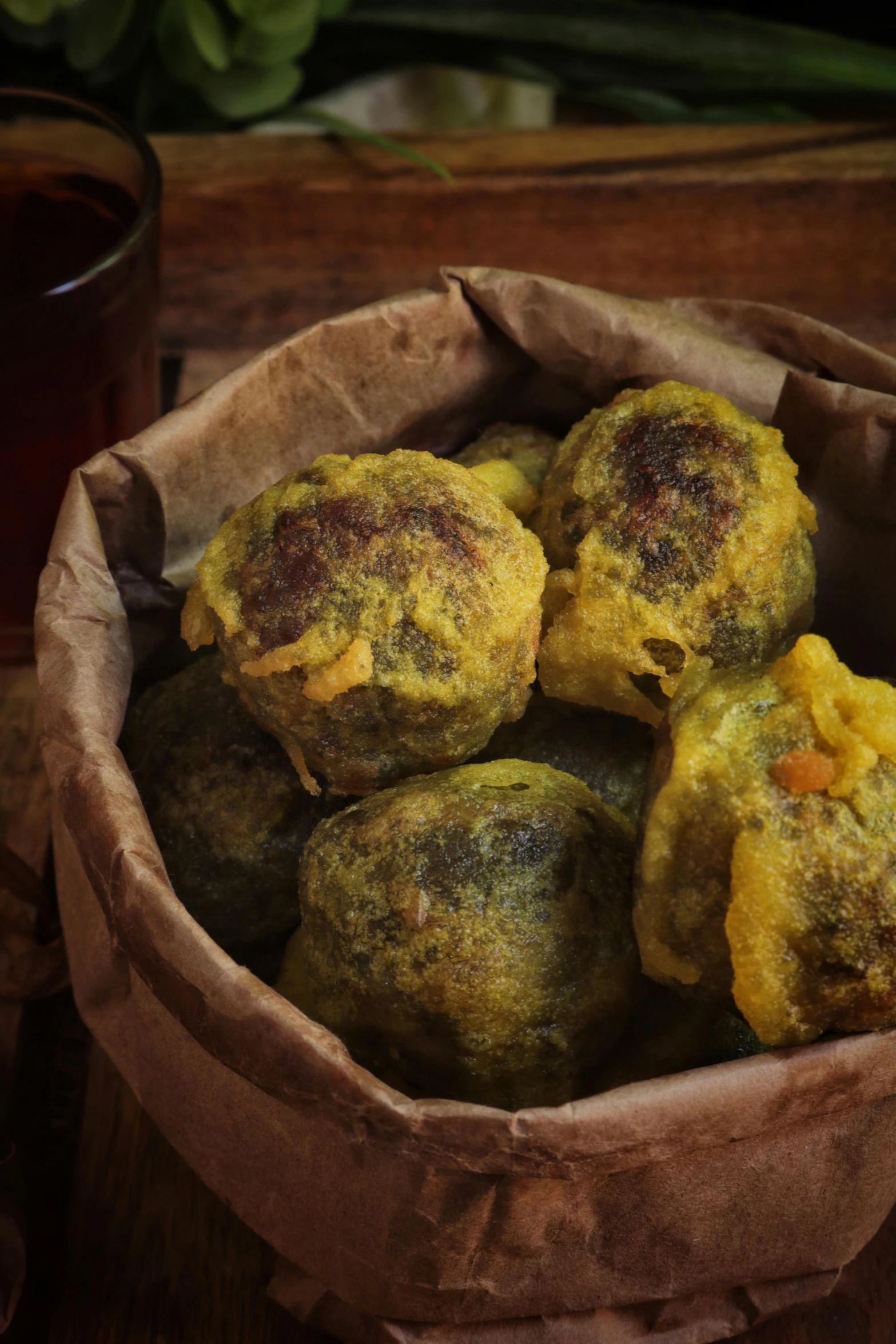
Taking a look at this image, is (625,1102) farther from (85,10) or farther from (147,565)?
(85,10)

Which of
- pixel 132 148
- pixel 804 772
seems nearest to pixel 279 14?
pixel 132 148

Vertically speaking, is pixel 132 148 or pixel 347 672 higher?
pixel 132 148

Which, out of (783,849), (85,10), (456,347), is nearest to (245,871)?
(783,849)

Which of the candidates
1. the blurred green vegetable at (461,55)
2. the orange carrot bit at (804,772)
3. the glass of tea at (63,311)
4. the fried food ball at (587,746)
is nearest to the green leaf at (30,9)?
the blurred green vegetable at (461,55)

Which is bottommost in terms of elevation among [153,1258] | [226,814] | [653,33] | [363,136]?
[153,1258]

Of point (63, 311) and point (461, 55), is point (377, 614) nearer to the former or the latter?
point (63, 311)
